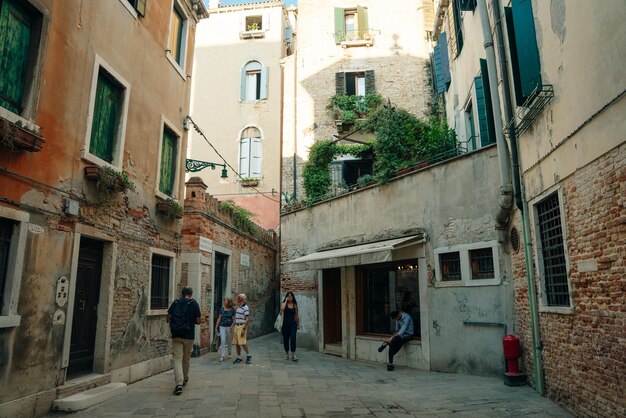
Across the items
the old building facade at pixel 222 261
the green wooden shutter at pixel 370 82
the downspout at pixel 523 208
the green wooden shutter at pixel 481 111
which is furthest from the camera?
the green wooden shutter at pixel 370 82

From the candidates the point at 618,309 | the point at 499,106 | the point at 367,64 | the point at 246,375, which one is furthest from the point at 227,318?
the point at 367,64

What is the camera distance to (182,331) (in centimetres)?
719

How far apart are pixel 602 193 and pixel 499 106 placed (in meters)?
3.57

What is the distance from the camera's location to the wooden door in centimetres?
1307

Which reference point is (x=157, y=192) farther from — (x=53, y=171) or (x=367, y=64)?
(x=367, y=64)

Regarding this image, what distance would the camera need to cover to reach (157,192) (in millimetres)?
9258

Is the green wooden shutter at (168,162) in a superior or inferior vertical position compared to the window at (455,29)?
inferior

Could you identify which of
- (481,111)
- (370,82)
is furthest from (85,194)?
(370,82)

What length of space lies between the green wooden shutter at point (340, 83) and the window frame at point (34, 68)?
12381mm

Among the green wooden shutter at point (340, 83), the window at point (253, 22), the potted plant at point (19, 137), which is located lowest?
the potted plant at point (19, 137)

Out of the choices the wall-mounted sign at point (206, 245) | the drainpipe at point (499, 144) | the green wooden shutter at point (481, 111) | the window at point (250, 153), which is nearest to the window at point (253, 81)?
the window at point (250, 153)

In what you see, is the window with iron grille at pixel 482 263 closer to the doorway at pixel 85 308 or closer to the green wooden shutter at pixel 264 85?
the doorway at pixel 85 308

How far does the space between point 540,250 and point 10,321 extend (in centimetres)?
701

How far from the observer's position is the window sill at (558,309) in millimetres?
5893
